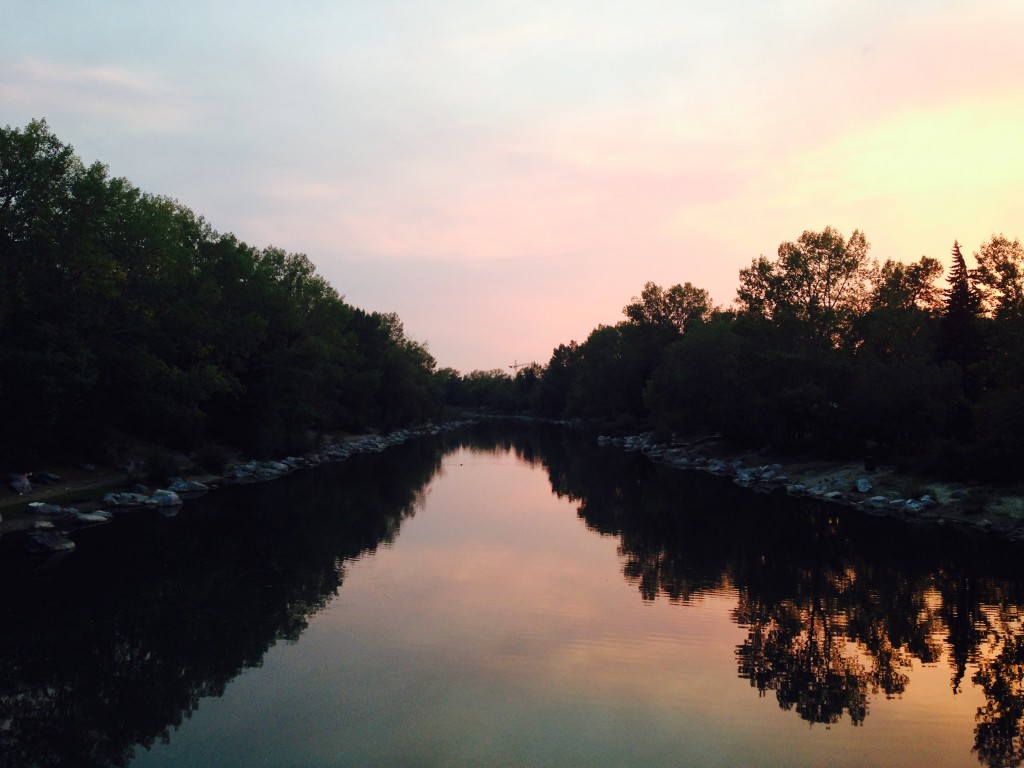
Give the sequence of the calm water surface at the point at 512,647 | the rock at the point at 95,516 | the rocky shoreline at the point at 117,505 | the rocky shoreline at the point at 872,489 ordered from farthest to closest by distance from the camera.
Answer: the rocky shoreline at the point at 872,489, the rock at the point at 95,516, the rocky shoreline at the point at 117,505, the calm water surface at the point at 512,647

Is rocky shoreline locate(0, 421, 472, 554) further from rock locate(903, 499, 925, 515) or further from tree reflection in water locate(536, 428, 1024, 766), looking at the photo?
rock locate(903, 499, 925, 515)

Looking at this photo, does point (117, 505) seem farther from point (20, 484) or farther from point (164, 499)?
point (20, 484)

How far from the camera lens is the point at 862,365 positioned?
47.2m

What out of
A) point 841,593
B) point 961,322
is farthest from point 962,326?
point 841,593

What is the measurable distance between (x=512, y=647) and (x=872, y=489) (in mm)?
27679

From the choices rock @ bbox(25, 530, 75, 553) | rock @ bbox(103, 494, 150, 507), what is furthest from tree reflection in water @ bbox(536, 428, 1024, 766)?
rock @ bbox(103, 494, 150, 507)

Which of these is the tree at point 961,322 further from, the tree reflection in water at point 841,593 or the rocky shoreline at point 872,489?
the tree reflection in water at point 841,593

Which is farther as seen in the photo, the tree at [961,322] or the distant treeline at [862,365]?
the tree at [961,322]

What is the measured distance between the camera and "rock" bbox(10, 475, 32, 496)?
98.3 ft

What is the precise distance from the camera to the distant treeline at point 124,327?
31.0m

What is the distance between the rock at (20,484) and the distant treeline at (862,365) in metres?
38.6

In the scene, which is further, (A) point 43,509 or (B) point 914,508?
(B) point 914,508

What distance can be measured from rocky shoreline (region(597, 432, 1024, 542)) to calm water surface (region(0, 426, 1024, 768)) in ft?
10.5

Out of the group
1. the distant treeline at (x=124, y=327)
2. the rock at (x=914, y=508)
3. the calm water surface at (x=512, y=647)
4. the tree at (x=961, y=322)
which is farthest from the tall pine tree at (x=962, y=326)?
the distant treeline at (x=124, y=327)
